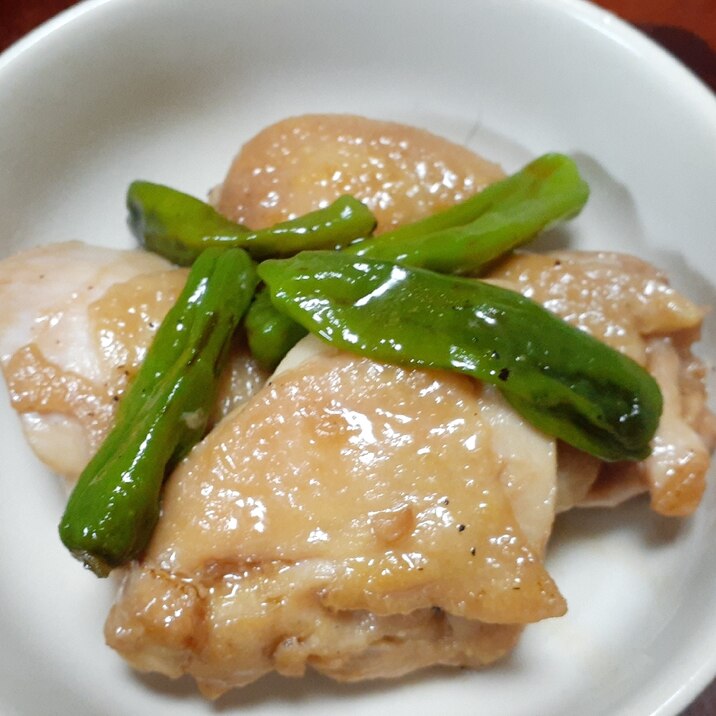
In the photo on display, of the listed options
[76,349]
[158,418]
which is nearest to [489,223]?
[158,418]

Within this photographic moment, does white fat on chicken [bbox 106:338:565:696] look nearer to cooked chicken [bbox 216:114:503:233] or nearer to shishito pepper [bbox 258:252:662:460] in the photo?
shishito pepper [bbox 258:252:662:460]

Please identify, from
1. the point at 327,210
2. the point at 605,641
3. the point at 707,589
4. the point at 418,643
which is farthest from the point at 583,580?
the point at 327,210

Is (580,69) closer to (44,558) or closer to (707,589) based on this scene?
(707,589)

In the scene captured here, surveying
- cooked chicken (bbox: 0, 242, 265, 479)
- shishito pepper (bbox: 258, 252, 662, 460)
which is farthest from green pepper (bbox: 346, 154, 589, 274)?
cooked chicken (bbox: 0, 242, 265, 479)

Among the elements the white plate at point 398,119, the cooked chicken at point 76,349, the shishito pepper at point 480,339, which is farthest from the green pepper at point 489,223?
the cooked chicken at point 76,349

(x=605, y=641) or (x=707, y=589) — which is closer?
(x=707, y=589)
